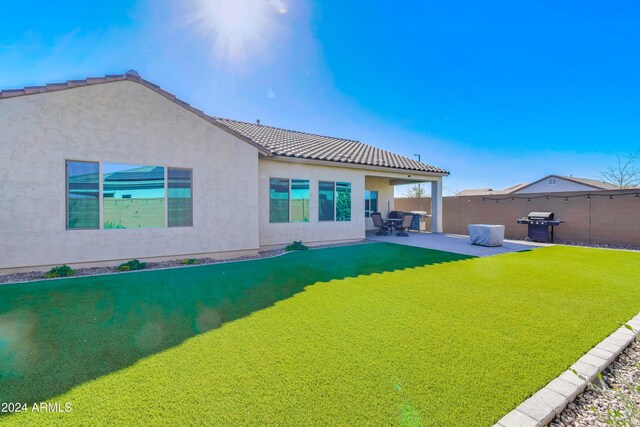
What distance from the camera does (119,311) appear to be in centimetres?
475

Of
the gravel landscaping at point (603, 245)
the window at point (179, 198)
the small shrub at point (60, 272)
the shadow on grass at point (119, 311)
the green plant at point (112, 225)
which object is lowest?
the shadow on grass at point (119, 311)

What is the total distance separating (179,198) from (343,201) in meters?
6.89

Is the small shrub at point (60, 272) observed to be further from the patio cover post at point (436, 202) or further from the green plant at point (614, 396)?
the patio cover post at point (436, 202)

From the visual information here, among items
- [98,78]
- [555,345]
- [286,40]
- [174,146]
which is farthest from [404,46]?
[555,345]

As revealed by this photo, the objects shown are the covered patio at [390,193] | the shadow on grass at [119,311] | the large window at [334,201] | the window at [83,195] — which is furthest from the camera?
the covered patio at [390,193]

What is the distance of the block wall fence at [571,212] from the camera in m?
12.4

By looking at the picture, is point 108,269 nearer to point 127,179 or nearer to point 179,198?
point 127,179

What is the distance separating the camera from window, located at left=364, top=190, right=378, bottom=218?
1748 cm

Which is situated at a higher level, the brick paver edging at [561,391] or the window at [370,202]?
the window at [370,202]

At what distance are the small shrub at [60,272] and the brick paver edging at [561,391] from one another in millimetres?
9334

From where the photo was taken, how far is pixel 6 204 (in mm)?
6641

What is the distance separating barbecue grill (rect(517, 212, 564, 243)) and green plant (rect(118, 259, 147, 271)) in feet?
56.7

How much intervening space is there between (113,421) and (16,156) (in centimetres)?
789

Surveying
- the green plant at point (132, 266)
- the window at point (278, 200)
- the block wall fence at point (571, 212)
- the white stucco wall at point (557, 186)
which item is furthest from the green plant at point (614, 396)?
the white stucco wall at point (557, 186)
